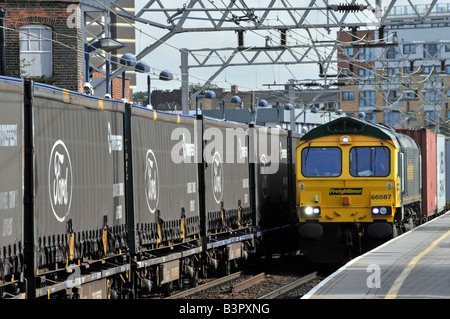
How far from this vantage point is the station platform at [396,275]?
521 inches

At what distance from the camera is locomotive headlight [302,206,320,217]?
73.8ft

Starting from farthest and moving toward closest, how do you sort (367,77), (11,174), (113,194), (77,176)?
(367,77) → (113,194) → (77,176) → (11,174)

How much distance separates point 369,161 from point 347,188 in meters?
0.88

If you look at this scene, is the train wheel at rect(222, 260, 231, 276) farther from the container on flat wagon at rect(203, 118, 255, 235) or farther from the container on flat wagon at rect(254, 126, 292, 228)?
the container on flat wagon at rect(254, 126, 292, 228)

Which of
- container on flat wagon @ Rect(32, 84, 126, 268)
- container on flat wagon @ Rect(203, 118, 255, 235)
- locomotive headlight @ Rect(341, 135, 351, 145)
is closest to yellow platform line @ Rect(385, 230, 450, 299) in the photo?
locomotive headlight @ Rect(341, 135, 351, 145)

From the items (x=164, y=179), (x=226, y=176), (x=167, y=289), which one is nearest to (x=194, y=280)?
(x=167, y=289)

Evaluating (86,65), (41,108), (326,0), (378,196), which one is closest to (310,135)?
(378,196)

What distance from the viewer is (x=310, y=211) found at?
2256 cm

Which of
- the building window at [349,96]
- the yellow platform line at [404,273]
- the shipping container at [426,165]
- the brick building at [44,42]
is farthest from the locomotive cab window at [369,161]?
the building window at [349,96]

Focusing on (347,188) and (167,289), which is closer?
(167,289)

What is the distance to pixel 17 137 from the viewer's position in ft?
34.3

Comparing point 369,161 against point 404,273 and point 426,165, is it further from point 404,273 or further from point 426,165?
point 426,165

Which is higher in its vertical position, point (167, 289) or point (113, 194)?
point (113, 194)
